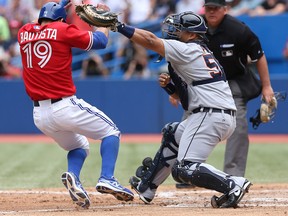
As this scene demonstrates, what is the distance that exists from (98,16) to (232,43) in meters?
2.11

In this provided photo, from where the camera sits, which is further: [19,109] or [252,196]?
[19,109]

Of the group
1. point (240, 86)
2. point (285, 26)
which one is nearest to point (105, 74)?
point (285, 26)

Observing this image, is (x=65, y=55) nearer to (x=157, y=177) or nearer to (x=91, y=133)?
(x=91, y=133)

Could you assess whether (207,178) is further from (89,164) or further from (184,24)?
(89,164)

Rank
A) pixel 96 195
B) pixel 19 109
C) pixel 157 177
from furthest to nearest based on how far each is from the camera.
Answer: pixel 19 109
pixel 96 195
pixel 157 177

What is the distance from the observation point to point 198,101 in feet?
22.3

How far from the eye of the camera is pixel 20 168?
10805mm

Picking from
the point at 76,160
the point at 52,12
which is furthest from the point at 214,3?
the point at 76,160

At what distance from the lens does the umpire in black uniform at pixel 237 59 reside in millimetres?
8211

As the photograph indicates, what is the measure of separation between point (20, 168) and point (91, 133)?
4143mm

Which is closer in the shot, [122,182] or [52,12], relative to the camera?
[52,12]

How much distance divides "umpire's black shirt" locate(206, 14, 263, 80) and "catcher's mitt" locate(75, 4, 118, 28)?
1.92 meters

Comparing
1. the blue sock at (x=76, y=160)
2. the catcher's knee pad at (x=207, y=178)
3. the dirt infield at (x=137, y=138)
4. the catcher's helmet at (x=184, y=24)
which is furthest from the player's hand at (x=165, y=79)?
the dirt infield at (x=137, y=138)

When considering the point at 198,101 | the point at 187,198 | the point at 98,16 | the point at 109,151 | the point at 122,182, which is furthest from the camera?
the point at 122,182
